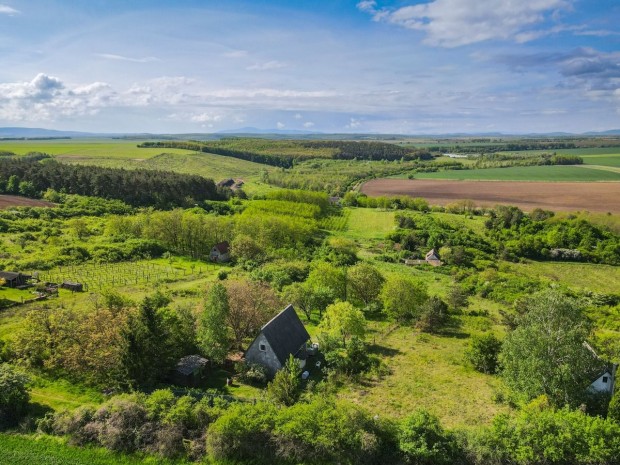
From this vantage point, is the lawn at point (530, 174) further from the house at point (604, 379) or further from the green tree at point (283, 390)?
the green tree at point (283, 390)

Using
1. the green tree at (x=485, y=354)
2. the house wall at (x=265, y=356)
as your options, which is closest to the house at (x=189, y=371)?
the house wall at (x=265, y=356)

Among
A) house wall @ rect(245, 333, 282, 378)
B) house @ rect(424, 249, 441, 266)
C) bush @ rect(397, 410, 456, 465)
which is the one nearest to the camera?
bush @ rect(397, 410, 456, 465)

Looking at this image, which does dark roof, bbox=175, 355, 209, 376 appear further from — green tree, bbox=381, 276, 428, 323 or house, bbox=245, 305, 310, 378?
green tree, bbox=381, 276, 428, 323

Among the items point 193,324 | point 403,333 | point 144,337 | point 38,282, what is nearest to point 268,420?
point 144,337

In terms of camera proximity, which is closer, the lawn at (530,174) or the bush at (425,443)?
the bush at (425,443)

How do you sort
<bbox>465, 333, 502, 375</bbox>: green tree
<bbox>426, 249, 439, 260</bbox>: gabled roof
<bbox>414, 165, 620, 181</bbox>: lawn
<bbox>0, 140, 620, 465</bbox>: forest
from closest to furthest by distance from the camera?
<bbox>0, 140, 620, 465</bbox>: forest, <bbox>465, 333, 502, 375</bbox>: green tree, <bbox>426, 249, 439, 260</bbox>: gabled roof, <bbox>414, 165, 620, 181</bbox>: lawn

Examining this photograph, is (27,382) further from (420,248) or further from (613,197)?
(613,197)

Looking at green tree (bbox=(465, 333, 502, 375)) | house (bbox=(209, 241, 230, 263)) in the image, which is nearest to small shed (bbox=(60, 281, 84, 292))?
house (bbox=(209, 241, 230, 263))
